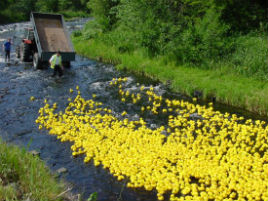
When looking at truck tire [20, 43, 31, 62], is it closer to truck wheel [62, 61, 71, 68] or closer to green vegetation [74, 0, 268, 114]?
truck wheel [62, 61, 71, 68]

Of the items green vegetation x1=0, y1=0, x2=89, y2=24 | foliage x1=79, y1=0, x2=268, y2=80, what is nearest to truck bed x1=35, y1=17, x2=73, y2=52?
foliage x1=79, y1=0, x2=268, y2=80

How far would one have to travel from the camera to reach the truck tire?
2255 centimetres

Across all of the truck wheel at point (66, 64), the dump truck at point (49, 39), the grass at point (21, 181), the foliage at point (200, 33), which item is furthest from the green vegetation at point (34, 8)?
the grass at point (21, 181)

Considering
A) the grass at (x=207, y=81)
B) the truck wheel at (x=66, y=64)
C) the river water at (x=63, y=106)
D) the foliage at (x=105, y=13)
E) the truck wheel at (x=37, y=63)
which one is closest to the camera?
the river water at (x=63, y=106)

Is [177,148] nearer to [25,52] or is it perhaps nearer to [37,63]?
[37,63]

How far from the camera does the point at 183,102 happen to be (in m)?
14.0

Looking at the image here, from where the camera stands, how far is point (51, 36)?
808 inches

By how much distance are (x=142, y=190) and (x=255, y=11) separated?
55.9 feet

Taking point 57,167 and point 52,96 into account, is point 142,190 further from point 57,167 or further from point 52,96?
point 52,96

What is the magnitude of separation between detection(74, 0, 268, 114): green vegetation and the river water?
942 mm

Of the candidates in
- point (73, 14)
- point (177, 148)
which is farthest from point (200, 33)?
point (73, 14)

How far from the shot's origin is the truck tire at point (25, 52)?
74.0ft

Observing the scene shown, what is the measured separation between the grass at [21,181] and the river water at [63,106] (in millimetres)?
552

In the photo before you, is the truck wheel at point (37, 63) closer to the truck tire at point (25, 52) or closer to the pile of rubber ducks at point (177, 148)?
the truck tire at point (25, 52)
